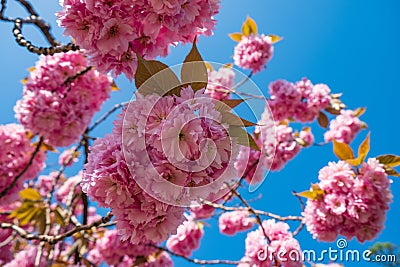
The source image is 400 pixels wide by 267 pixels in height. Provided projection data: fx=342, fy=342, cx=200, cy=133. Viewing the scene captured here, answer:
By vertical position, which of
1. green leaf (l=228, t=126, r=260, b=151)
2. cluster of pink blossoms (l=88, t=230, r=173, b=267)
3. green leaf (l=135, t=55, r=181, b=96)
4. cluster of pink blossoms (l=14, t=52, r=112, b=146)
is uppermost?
cluster of pink blossoms (l=14, t=52, r=112, b=146)

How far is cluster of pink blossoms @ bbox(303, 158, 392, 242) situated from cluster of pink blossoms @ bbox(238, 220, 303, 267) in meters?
0.19

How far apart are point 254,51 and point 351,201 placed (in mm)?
2085

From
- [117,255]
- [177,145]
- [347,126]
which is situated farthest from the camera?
[347,126]

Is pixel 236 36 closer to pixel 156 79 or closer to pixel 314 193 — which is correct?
pixel 314 193

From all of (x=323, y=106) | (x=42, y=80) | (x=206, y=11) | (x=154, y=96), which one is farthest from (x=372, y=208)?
(x=42, y=80)

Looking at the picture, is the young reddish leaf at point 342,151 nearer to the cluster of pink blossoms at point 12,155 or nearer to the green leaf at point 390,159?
the green leaf at point 390,159

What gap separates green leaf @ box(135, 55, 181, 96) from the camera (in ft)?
2.63

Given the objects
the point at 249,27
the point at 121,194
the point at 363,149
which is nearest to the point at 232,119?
the point at 121,194

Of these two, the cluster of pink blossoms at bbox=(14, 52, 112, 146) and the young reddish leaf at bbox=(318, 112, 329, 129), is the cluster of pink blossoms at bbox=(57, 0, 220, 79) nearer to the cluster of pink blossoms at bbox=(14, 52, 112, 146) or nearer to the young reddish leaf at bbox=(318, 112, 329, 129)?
the cluster of pink blossoms at bbox=(14, 52, 112, 146)

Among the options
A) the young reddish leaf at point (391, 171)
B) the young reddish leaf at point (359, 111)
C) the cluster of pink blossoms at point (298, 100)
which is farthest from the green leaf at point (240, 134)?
the young reddish leaf at point (359, 111)

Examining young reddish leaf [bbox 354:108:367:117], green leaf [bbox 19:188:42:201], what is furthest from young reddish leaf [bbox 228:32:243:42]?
green leaf [bbox 19:188:42:201]

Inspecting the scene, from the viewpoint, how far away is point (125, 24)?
951 mm

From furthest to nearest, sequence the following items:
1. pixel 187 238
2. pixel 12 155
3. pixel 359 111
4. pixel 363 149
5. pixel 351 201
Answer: pixel 187 238 → pixel 359 111 → pixel 12 155 → pixel 363 149 → pixel 351 201

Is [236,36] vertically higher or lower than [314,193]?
higher
